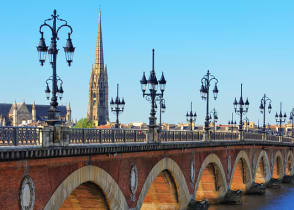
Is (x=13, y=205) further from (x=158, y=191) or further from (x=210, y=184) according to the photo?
(x=210, y=184)

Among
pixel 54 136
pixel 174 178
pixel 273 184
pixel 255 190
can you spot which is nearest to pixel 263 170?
pixel 273 184

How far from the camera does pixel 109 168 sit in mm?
26812

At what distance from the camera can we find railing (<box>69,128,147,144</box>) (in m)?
24.3

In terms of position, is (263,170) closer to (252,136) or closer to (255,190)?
(252,136)

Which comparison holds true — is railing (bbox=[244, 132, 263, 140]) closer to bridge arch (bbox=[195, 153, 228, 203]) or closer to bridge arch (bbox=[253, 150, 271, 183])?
bridge arch (bbox=[253, 150, 271, 183])

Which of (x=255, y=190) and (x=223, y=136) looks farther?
(x=255, y=190)

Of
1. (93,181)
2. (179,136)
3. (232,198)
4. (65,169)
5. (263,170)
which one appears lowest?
(232,198)

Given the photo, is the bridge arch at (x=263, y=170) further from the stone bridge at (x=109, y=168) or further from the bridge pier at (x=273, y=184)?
the stone bridge at (x=109, y=168)

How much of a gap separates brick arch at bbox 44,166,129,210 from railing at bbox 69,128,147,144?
1168 mm

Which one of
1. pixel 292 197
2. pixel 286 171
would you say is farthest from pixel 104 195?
pixel 286 171

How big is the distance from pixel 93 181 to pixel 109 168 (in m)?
1.67

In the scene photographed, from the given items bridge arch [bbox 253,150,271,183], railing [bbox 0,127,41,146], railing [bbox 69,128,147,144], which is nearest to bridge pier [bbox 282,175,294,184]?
bridge arch [bbox 253,150,271,183]

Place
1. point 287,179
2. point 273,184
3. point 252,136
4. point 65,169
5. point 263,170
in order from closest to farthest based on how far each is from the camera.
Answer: point 65,169 → point 252,136 → point 273,184 → point 263,170 → point 287,179

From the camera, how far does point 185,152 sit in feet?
128
